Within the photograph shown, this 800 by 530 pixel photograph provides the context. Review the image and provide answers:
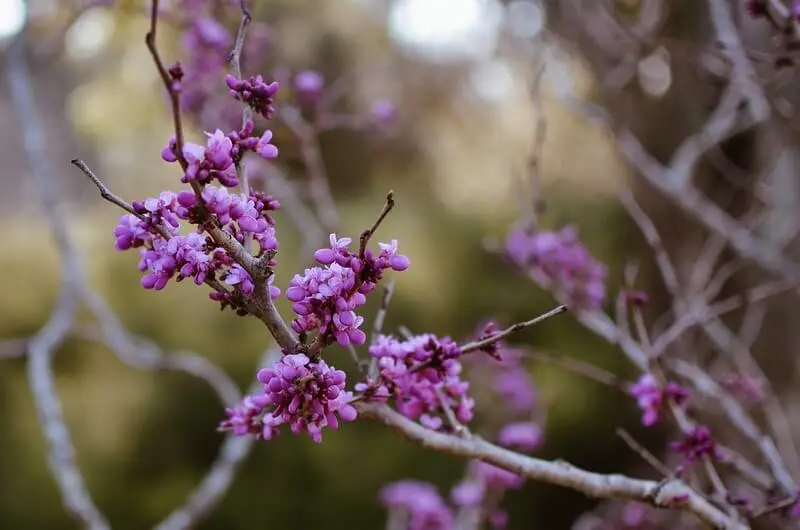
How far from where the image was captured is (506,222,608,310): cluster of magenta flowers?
1.45m

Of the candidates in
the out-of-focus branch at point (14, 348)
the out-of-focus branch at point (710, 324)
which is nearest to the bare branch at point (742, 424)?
the out-of-focus branch at point (710, 324)

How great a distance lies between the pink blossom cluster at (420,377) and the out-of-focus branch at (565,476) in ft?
0.08

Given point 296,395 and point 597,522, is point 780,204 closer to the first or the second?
point 597,522

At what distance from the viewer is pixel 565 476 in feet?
2.65

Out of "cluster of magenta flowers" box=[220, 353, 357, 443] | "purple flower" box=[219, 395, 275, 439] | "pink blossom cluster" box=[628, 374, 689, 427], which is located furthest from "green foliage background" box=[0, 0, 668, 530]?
"cluster of magenta flowers" box=[220, 353, 357, 443]

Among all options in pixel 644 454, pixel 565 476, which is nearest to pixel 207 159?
pixel 565 476

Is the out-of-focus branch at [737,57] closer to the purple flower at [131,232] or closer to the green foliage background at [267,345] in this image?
the green foliage background at [267,345]

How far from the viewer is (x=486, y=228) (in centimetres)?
306

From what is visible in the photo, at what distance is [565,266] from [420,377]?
2.57 ft

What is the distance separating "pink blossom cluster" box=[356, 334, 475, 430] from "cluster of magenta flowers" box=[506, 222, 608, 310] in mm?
662

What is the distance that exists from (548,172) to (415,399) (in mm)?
2847

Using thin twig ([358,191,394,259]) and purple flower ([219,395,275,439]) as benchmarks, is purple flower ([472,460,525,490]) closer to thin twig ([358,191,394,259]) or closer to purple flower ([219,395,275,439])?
purple flower ([219,395,275,439])

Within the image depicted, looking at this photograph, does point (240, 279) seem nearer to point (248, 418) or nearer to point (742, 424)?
point (248, 418)

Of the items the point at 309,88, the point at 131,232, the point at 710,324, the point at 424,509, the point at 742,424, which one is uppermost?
the point at 309,88
